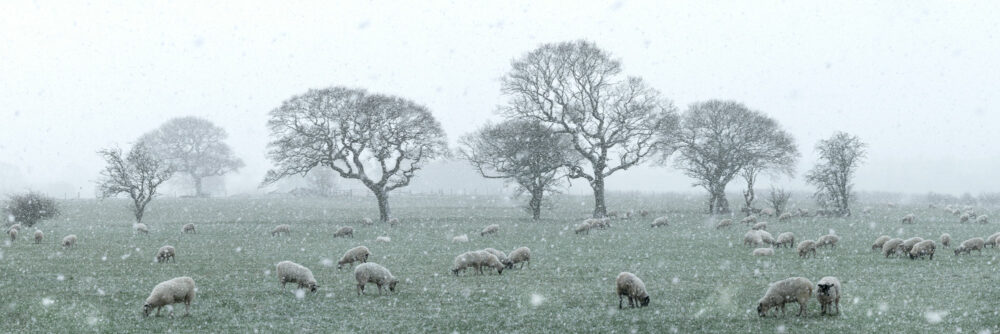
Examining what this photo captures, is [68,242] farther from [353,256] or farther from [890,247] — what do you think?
[890,247]

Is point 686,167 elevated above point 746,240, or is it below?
above

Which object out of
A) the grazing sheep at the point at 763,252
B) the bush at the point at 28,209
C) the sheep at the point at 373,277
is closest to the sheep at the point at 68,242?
the bush at the point at 28,209

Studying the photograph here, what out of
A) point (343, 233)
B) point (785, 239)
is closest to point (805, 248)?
point (785, 239)

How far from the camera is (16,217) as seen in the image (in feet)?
137

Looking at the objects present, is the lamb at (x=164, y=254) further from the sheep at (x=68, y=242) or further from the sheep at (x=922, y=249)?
the sheep at (x=922, y=249)

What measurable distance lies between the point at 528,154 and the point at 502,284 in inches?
1168

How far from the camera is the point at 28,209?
42.2 meters

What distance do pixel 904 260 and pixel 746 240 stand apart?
21.9 feet

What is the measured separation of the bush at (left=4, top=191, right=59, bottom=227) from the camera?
41.8 metres

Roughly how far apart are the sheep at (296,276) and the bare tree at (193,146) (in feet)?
235

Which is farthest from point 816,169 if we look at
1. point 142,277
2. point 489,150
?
point 142,277

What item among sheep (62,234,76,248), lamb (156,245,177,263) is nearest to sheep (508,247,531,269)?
lamb (156,245,177,263)

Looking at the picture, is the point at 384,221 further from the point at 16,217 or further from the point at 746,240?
the point at 746,240

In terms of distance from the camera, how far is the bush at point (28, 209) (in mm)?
41844
